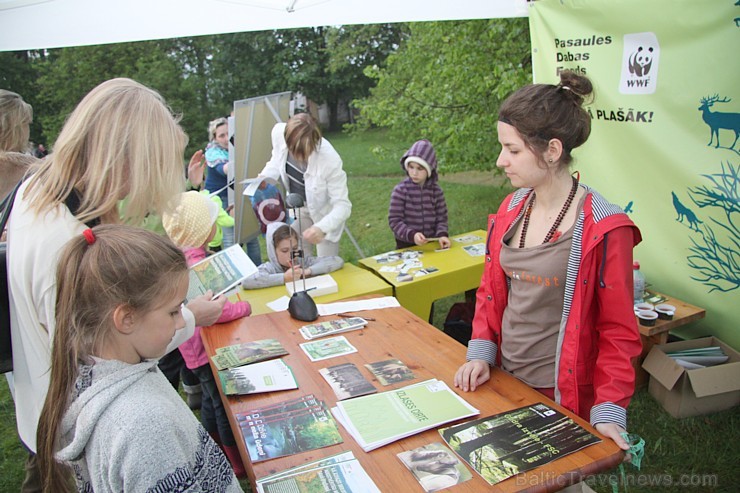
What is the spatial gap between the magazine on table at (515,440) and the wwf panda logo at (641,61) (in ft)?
8.06

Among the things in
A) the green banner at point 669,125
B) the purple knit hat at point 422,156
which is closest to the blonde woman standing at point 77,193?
the purple knit hat at point 422,156

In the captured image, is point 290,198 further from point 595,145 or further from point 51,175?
point 595,145

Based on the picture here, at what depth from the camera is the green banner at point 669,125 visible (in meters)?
2.89

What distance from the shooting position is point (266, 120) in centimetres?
537

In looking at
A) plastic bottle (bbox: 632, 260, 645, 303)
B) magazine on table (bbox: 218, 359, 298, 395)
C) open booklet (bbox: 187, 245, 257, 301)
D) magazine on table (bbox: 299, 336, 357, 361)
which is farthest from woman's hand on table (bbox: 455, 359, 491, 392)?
plastic bottle (bbox: 632, 260, 645, 303)

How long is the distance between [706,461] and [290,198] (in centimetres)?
250

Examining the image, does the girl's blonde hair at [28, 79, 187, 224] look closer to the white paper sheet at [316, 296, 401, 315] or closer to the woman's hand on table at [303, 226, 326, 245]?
the white paper sheet at [316, 296, 401, 315]

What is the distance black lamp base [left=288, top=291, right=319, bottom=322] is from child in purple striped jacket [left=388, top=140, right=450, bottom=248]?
1.81m

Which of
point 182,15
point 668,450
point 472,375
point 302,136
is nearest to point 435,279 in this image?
point 302,136

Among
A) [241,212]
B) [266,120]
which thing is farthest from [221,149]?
[241,212]

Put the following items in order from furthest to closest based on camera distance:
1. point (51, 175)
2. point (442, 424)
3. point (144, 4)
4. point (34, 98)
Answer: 1. point (34, 98)
2. point (144, 4)
3. point (442, 424)
4. point (51, 175)

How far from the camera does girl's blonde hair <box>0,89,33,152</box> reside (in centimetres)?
255

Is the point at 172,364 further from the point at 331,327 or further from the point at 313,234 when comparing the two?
the point at 313,234

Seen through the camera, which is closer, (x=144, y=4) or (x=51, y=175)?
(x=51, y=175)
